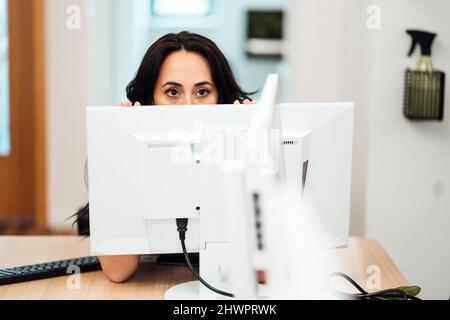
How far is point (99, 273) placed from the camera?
5.42 feet

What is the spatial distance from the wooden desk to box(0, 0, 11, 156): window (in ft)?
7.78

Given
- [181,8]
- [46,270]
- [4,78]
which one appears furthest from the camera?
[181,8]

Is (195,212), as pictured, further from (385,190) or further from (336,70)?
(336,70)

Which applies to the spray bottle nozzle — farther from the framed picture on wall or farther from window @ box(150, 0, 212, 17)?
window @ box(150, 0, 212, 17)

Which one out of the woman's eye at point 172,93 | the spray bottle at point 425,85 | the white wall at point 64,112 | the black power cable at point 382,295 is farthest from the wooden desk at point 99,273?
the white wall at point 64,112

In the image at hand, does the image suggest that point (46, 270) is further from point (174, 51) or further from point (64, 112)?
point (64, 112)

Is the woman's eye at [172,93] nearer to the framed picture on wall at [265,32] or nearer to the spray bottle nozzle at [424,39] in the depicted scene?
the spray bottle nozzle at [424,39]

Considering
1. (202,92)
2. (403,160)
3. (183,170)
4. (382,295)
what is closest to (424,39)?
(403,160)

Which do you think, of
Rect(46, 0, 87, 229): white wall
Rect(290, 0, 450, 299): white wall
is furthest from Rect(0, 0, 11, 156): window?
Rect(290, 0, 450, 299): white wall

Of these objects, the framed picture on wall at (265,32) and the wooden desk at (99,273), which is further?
the framed picture on wall at (265,32)

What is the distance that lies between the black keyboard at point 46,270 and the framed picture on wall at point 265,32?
12.4ft

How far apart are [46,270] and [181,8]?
396 cm

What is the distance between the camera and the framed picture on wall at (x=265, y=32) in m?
5.25

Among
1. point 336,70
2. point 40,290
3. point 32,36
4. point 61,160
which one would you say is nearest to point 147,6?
point 32,36
